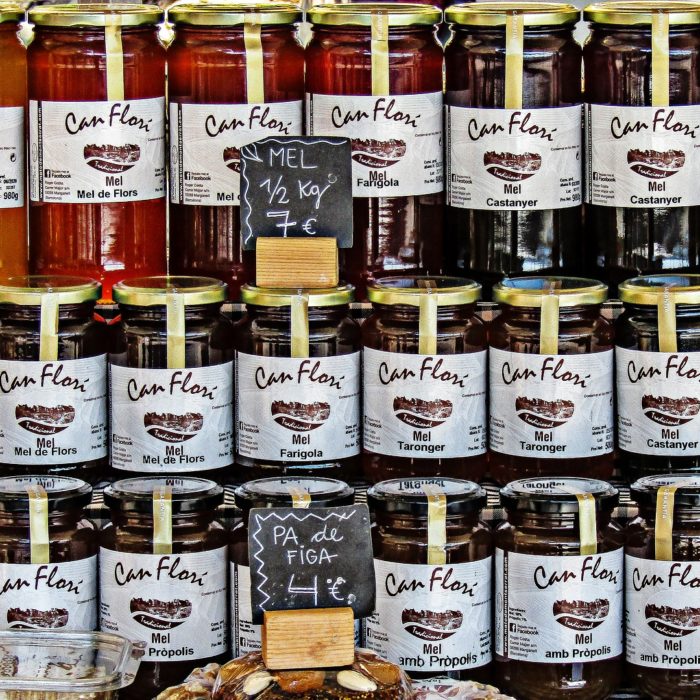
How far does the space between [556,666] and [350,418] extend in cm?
44

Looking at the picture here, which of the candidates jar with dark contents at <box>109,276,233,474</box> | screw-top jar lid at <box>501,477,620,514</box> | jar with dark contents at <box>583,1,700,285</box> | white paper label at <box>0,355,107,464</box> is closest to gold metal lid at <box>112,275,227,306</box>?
jar with dark contents at <box>109,276,233,474</box>

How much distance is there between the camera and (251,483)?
1.96m

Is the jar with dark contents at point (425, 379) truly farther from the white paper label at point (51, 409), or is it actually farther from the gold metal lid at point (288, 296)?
the white paper label at point (51, 409)

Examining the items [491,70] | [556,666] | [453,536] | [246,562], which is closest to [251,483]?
[246,562]

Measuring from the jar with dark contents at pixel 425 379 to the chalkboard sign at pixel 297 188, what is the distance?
0.12 meters

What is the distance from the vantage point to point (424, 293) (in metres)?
2.00

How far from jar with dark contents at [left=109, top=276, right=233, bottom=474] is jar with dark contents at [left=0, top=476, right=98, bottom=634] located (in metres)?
0.12

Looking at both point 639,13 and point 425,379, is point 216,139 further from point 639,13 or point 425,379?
point 639,13

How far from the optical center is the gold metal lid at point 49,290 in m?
1.99

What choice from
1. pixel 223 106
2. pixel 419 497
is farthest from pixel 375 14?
pixel 419 497

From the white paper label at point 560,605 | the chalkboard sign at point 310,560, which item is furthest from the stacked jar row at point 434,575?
the chalkboard sign at point 310,560

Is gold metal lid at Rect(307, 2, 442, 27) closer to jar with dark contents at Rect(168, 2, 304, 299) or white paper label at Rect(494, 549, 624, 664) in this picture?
jar with dark contents at Rect(168, 2, 304, 299)

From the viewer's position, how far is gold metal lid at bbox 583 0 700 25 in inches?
81.1

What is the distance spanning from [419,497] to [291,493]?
16cm
